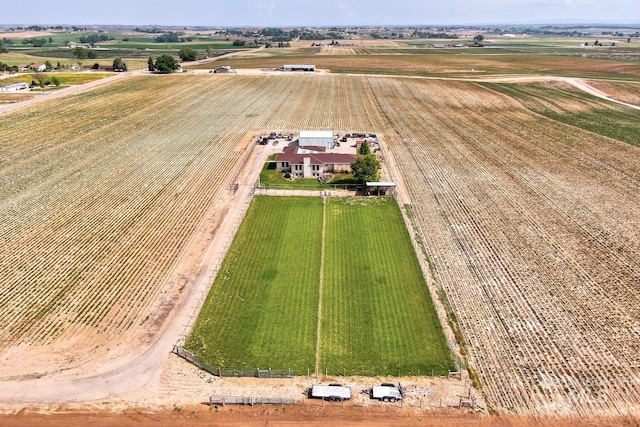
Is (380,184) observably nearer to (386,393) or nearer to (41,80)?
(386,393)

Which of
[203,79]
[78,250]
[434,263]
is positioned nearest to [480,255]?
[434,263]

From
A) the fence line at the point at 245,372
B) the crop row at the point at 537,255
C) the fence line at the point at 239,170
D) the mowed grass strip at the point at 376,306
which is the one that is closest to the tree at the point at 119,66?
the fence line at the point at 239,170

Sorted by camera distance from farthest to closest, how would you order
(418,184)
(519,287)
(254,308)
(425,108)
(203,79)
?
1. (203,79)
2. (425,108)
3. (418,184)
4. (519,287)
5. (254,308)

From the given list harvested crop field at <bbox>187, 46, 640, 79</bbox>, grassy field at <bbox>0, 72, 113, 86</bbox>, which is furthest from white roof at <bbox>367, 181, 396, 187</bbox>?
grassy field at <bbox>0, 72, 113, 86</bbox>

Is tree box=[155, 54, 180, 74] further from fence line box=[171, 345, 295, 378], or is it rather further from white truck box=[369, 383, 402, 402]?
white truck box=[369, 383, 402, 402]

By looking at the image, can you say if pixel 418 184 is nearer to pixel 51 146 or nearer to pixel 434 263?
pixel 434 263
